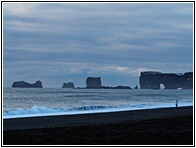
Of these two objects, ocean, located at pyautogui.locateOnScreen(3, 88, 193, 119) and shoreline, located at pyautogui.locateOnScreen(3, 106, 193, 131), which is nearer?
shoreline, located at pyautogui.locateOnScreen(3, 106, 193, 131)

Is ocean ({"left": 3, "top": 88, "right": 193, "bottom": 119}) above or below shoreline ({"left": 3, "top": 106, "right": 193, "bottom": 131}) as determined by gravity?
below

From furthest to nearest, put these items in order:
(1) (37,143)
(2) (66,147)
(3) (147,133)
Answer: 1. (3) (147,133)
2. (1) (37,143)
3. (2) (66,147)

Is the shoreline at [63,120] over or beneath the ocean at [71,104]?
over

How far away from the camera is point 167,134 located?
1565 cm

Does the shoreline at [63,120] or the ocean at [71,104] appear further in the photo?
the ocean at [71,104]

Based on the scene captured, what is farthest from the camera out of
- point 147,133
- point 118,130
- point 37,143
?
point 118,130

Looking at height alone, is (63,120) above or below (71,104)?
above

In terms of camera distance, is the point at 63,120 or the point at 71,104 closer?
the point at 63,120

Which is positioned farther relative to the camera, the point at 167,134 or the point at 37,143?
the point at 167,134

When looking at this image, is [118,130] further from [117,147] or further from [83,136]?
[117,147]

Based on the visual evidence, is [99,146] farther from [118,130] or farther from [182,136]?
[118,130]

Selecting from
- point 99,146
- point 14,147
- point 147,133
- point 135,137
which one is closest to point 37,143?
point 14,147

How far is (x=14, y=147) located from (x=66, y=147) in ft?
5.17

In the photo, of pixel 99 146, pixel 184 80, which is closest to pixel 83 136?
pixel 99 146
